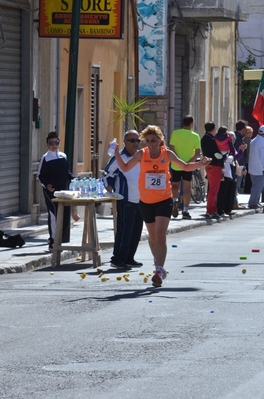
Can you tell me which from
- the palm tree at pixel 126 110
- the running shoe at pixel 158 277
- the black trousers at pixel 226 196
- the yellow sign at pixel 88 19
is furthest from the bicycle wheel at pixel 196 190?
the running shoe at pixel 158 277

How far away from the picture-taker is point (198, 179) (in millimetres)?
29812

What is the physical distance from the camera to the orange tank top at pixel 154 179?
44.5 feet

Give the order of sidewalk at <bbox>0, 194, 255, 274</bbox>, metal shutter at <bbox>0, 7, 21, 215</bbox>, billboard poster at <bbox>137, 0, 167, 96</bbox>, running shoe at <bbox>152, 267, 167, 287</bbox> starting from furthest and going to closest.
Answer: billboard poster at <bbox>137, 0, 167, 96</bbox>
metal shutter at <bbox>0, 7, 21, 215</bbox>
sidewalk at <bbox>0, 194, 255, 274</bbox>
running shoe at <bbox>152, 267, 167, 287</bbox>

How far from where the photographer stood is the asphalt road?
7.78 metres

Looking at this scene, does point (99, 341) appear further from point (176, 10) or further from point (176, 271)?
point (176, 10)

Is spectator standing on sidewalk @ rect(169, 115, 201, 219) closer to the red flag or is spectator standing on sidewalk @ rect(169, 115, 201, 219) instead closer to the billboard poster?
the billboard poster

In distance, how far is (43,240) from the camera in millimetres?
18781

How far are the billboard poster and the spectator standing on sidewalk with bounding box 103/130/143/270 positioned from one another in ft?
43.6


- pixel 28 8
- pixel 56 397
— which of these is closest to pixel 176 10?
pixel 28 8

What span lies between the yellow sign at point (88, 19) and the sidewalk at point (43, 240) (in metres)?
3.12

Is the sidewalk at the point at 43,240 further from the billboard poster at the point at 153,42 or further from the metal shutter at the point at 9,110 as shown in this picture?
the billboard poster at the point at 153,42

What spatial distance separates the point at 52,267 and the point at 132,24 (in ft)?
42.3

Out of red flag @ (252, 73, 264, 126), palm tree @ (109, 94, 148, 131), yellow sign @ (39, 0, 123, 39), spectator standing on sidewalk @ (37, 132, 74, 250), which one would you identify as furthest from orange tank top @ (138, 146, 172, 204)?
red flag @ (252, 73, 264, 126)

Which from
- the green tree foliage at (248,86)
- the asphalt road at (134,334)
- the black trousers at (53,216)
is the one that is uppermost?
the green tree foliage at (248,86)
